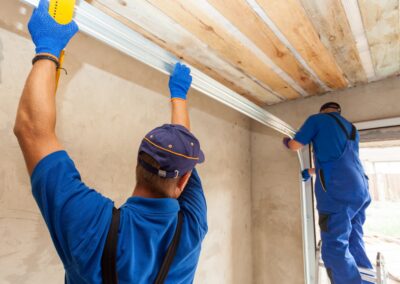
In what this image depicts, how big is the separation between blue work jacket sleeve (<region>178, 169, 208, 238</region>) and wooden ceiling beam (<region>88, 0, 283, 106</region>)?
2.87 feet

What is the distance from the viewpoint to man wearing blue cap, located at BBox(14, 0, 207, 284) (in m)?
0.50

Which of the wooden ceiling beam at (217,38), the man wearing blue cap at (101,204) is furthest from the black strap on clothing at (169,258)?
the wooden ceiling beam at (217,38)

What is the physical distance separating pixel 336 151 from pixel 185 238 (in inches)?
50.2

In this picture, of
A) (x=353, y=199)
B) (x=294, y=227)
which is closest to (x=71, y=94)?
(x=353, y=199)

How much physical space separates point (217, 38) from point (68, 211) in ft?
3.98

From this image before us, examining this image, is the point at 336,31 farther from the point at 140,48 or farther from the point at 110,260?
the point at 110,260

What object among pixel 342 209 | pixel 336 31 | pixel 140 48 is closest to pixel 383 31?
pixel 336 31

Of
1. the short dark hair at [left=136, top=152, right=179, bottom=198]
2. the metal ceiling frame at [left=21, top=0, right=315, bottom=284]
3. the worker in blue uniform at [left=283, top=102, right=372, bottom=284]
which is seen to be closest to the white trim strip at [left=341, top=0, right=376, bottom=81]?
the worker in blue uniform at [left=283, top=102, right=372, bottom=284]

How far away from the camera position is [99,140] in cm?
126

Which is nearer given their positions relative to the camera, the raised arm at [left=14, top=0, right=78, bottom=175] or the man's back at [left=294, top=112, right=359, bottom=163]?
the raised arm at [left=14, top=0, right=78, bottom=175]

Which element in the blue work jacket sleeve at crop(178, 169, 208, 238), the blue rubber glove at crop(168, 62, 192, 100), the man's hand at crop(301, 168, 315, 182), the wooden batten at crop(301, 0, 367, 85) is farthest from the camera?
the man's hand at crop(301, 168, 315, 182)

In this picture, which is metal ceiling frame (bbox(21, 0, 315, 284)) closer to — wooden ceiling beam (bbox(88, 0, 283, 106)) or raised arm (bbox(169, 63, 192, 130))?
raised arm (bbox(169, 63, 192, 130))

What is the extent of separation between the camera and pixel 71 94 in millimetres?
1159

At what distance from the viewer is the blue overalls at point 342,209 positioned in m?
1.35
